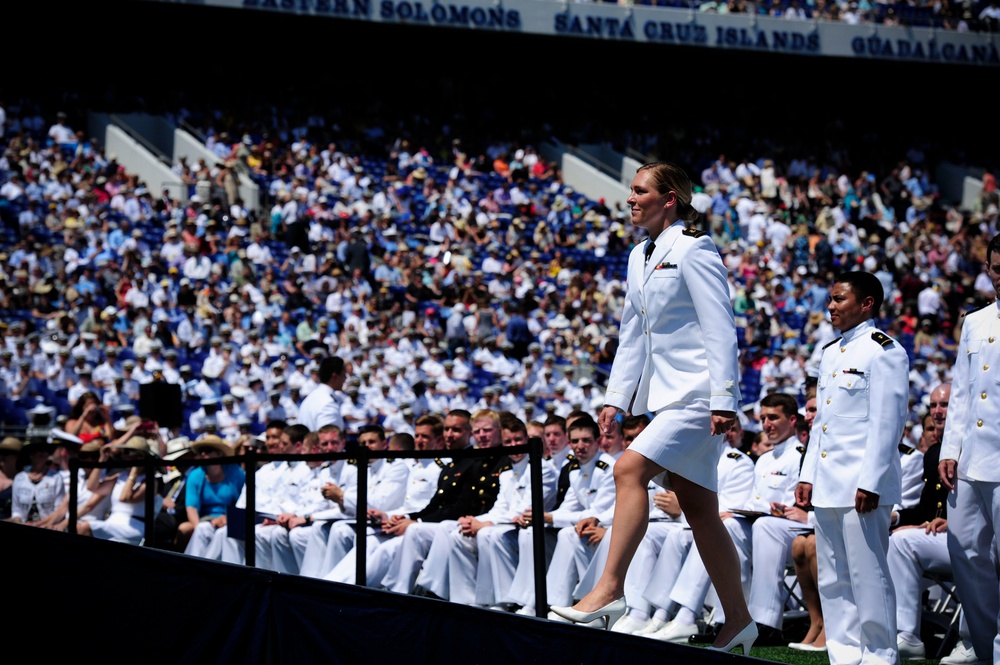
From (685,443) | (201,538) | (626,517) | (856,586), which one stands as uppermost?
(685,443)

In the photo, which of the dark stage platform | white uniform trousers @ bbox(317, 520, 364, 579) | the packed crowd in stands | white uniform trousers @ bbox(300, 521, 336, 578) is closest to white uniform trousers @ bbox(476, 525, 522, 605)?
white uniform trousers @ bbox(317, 520, 364, 579)

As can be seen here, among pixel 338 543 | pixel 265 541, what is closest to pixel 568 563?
pixel 338 543

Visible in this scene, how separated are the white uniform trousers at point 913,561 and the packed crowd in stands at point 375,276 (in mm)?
5535

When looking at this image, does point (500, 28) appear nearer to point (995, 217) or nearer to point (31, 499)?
point (995, 217)

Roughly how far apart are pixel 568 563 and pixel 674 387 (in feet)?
12.2

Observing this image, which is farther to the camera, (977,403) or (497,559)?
(497,559)

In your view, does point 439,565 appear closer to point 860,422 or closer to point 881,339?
point 860,422

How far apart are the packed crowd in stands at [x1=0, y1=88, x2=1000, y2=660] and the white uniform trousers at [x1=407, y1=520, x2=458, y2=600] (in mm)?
2667

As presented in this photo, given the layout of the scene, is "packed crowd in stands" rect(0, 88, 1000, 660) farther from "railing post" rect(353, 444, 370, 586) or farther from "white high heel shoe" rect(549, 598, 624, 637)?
"white high heel shoe" rect(549, 598, 624, 637)

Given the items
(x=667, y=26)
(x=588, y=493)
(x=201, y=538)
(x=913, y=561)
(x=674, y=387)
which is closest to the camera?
(x=674, y=387)

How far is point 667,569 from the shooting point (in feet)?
26.7

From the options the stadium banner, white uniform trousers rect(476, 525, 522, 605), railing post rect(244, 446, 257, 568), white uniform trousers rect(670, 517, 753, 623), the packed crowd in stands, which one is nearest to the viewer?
white uniform trousers rect(670, 517, 753, 623)

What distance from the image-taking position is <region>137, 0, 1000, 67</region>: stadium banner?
32.8 meters

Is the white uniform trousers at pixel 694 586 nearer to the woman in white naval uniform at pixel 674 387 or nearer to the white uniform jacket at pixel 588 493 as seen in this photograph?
the white uniform jacket at pixel 588 493
